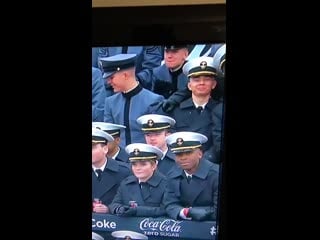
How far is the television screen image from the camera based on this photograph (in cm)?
156

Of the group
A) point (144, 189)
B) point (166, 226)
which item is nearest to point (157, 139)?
point (144, 189)

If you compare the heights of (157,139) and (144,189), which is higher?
(157,139)

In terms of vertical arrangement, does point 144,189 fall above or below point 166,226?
above

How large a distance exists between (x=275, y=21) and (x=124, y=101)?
78cm

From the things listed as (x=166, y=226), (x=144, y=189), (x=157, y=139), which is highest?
(x=157, y=139)

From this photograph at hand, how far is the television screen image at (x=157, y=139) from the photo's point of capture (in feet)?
5.10

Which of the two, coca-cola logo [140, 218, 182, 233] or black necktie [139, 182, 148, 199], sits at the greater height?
black necktie [139, 182, 148, 199]

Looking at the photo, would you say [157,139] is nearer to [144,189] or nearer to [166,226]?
[144,189]

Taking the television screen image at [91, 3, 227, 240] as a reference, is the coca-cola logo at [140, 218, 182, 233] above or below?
below

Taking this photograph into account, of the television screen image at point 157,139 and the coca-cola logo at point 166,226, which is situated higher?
the television screen image at point 157,139

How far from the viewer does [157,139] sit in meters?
1.60

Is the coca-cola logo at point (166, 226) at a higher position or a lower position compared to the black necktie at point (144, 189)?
lower
